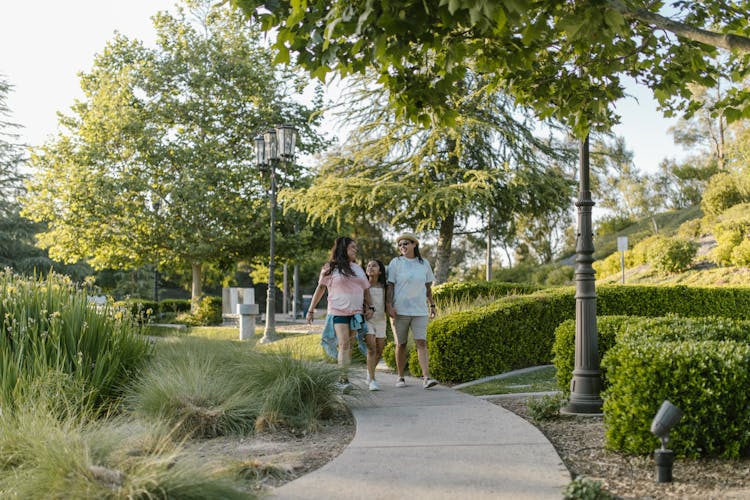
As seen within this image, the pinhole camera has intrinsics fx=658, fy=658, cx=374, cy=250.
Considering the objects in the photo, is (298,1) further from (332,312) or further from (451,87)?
(332,312)

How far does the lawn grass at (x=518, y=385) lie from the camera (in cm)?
786

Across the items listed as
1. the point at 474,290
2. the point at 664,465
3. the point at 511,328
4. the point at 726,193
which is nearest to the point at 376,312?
the point at 511,328

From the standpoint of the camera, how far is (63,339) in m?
6.87

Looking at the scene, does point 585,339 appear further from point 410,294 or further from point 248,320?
point 248,320

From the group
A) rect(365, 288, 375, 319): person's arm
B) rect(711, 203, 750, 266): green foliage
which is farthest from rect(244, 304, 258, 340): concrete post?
rect(711, 203, 750, 266): green foliage

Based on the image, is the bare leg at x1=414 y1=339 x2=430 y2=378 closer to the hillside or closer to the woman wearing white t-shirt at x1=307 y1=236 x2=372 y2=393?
the woman wearing white t-shirt at x1=307 y1=236 x2=372 y2=393

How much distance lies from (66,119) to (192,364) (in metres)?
23.4

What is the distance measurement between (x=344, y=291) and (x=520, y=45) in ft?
11.4

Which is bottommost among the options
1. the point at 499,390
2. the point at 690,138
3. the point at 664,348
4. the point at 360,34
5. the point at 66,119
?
the point at 499,390

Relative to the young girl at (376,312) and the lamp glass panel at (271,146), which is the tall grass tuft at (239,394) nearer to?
the young girl at (376,312)

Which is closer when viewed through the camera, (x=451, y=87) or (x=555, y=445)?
(x=555, y=445)

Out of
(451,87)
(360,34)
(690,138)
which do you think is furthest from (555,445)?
(690,138)

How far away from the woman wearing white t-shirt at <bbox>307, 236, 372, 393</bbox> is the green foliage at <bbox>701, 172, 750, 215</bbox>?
27.7m

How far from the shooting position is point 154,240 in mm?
25188
